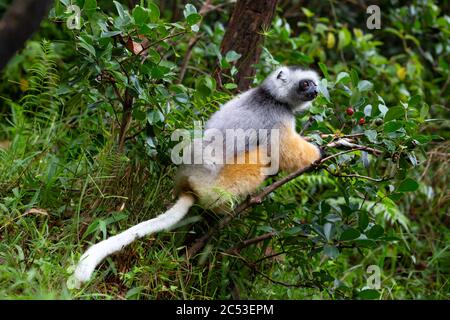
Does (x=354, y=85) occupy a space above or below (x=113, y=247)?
above

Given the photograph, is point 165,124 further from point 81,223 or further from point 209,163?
point 81,223

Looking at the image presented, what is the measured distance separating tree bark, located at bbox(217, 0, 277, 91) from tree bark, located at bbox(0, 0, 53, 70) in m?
3.22

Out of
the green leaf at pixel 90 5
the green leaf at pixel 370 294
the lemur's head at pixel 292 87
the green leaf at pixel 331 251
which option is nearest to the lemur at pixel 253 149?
the lemur's head at pixel 292 87

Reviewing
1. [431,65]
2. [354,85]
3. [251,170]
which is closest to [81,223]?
[251,170]

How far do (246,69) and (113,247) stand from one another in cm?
275

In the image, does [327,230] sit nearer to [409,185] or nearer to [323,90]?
[409,185]

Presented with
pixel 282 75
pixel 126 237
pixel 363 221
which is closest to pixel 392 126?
pixel 363 221

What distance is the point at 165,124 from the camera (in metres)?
5.31

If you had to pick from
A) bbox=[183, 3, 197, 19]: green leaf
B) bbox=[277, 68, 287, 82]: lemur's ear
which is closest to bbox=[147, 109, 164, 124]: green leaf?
bbox=[183, 3, 197, 19]: green leaf

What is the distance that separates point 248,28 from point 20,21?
11.0ft

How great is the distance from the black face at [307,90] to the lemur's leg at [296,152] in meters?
0.53

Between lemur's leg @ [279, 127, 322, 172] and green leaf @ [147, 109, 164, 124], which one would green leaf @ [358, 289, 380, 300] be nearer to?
lemur's leg @ [279, 127, 322, 172]

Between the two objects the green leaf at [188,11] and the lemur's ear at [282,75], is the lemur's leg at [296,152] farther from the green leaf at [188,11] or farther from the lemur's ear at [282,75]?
the green leaf at [188,11]

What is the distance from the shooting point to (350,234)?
16.5 feet
